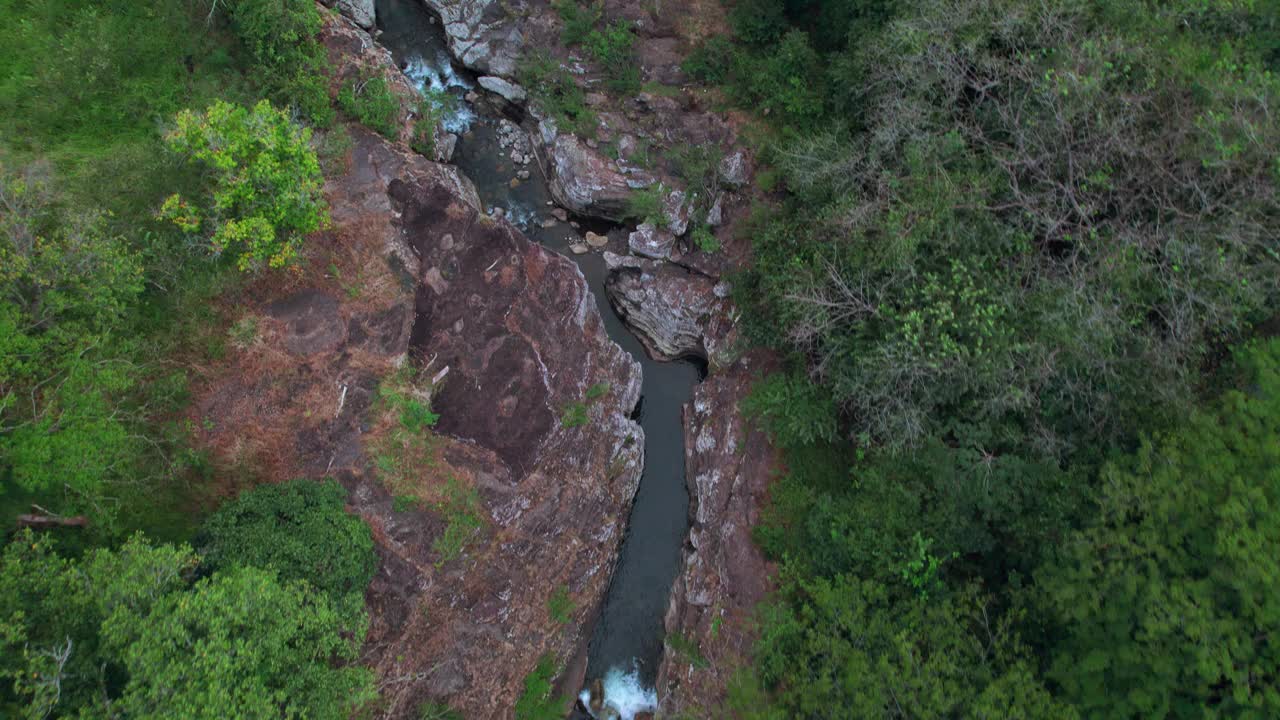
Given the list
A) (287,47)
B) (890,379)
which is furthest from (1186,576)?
(287,47)

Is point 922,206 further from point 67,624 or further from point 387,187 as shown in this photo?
point 67,624

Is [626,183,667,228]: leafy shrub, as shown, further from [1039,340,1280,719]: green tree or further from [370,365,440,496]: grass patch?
[1039,340,1280,719]: green tree

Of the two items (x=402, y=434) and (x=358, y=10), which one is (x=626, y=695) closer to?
(x=402, y=434)

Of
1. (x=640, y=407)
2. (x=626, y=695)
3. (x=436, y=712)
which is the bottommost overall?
(x=626, y=695)

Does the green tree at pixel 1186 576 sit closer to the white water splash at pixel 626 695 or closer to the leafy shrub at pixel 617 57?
the white water splash at pixel 626 695

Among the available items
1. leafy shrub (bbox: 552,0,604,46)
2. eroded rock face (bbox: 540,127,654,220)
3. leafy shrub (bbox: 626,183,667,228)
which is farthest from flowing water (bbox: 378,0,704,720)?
leafy shrub (bbox: 552,0,604,46)
